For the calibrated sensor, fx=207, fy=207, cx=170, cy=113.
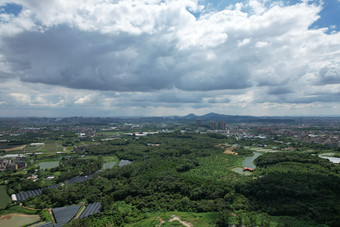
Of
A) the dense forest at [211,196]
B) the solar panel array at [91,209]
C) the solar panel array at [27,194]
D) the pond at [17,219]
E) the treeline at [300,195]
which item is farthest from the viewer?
the solar panel array at [27,194]

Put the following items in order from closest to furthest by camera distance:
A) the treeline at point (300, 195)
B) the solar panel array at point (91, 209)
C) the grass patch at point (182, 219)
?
the grass patch at point (182, 219)
the treeline at point (300, 195)
the solar panel array at point (91, 209)

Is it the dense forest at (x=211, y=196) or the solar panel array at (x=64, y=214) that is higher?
the dense forest at (x=211, y=196)

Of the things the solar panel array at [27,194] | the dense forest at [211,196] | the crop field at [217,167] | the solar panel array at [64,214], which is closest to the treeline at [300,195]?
the dense forest at [211,196]

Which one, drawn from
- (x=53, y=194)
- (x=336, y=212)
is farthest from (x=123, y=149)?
(x=336, y=212)

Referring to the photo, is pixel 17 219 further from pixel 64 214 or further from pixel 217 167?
pixel 217 167

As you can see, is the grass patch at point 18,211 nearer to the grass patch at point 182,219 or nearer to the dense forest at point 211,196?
the dense forest at point 211,196

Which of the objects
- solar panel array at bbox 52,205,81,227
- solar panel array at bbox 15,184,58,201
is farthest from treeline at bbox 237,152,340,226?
solar panel array at bbox 15,184,58,201

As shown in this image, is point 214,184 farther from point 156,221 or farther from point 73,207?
point 73,207
